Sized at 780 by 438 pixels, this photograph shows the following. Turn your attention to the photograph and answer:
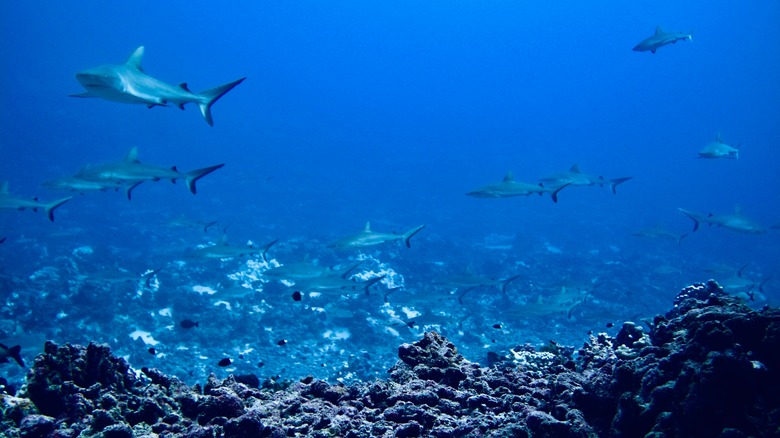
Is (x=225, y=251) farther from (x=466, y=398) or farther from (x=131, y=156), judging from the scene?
(x=466, y=398)

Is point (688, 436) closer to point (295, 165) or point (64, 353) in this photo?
point (64, 353)

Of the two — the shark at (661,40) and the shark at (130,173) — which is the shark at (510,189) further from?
the shark at (130,173)

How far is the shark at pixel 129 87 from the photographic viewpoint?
655cm

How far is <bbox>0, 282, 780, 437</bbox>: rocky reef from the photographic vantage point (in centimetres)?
308

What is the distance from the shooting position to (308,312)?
15523mm

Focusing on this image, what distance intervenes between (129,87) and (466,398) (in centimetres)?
656

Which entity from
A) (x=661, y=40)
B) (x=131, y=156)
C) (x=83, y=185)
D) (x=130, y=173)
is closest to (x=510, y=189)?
(x=661, y=40)

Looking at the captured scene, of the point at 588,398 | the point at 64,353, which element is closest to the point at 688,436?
the point at 588,398

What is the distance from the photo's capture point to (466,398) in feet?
15.0

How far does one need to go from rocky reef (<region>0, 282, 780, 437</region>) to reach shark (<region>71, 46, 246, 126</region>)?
12.7 feet

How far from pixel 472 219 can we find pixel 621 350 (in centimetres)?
3649

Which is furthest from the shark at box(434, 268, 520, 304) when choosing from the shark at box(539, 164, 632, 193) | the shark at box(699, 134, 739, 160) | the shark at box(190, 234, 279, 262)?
the shark at box(699, 134, 739, 160)

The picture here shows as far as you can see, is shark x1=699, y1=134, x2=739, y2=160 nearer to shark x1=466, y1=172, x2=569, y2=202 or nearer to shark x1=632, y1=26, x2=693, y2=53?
shark x1=632, y1=26, x2=693, y2=53

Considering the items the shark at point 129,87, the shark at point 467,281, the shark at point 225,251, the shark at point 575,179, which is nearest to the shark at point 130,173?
the shark at point 129,87
